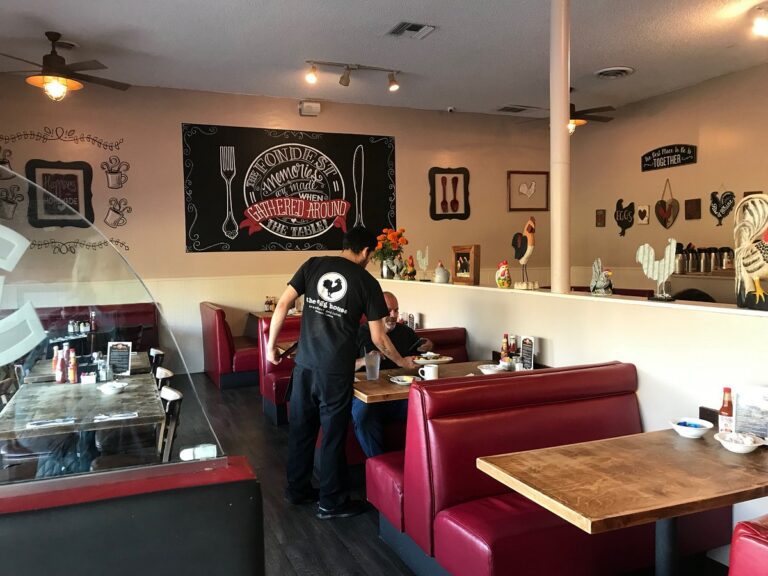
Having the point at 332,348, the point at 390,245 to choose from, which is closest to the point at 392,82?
the point at 390,245

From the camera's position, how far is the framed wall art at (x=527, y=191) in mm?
9234

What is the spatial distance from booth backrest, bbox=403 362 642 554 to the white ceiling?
3515 mm

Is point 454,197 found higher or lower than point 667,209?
higher

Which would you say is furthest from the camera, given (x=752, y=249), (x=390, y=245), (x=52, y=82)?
(x=390, y=245)

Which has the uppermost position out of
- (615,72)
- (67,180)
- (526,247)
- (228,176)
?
(615,72)

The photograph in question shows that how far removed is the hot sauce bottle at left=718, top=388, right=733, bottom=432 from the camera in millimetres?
2271

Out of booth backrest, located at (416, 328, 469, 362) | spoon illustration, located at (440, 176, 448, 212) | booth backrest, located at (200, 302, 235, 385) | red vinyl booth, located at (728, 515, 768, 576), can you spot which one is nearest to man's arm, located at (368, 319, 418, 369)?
booth backrest, located at (416, 328, 469, 362)

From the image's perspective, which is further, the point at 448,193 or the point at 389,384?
the point at 448,193

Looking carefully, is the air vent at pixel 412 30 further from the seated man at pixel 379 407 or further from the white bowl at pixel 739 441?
the white bowl at pixel 739 441

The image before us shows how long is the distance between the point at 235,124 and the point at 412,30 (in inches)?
116

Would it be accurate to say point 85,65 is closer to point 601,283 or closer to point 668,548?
point 601,283

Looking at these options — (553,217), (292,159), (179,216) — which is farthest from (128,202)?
(553,217)

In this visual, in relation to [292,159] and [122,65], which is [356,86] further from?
[122,65]

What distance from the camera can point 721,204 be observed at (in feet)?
23.1
